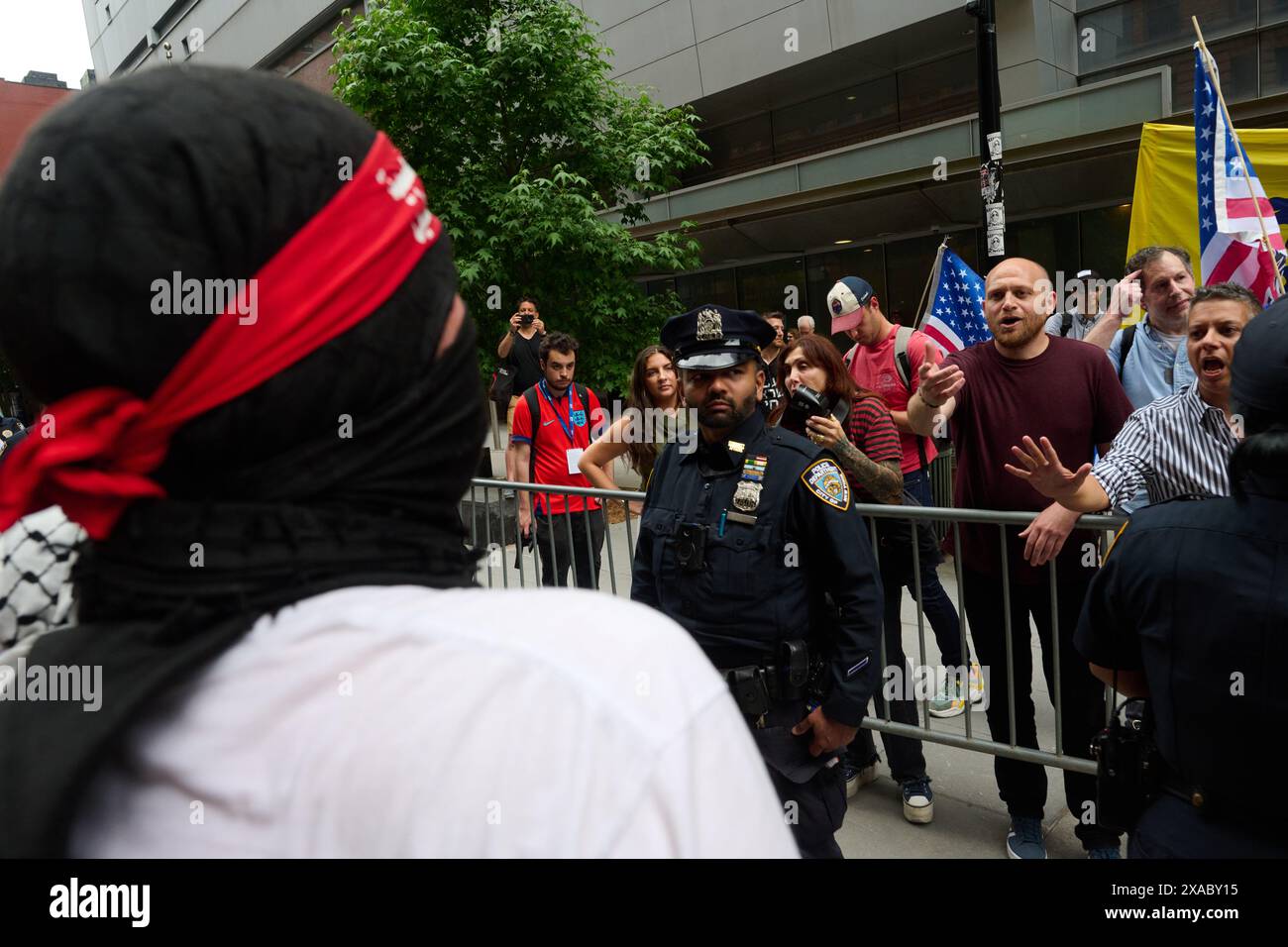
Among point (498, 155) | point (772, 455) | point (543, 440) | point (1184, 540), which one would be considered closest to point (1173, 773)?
point (1184, 540)

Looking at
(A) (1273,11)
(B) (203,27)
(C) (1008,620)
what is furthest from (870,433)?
(B) (203,27)

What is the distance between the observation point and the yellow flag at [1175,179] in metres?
5.95

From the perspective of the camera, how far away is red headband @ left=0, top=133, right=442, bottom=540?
0.72 meters

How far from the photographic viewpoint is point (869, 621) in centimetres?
283

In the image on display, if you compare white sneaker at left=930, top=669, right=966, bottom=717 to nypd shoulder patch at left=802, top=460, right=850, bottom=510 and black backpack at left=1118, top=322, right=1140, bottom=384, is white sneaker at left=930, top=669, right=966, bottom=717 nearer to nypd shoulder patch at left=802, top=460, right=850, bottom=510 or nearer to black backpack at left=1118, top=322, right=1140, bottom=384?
black backpack at left=1118, top=322, right=1140, bottom=384

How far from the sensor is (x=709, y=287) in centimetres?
1991

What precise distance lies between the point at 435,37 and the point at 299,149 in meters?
10.3

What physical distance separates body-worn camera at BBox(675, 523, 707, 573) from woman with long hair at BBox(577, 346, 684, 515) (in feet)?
7.83

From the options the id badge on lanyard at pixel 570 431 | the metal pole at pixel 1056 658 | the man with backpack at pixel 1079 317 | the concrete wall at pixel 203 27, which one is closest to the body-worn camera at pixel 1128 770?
the metal pole at pixel 1056 658

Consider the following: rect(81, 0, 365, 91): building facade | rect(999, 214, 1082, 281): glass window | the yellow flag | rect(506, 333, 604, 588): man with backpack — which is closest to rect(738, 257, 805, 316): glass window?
rect(999, 214, 1082, 281): glass window

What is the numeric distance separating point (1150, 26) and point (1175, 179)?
880 centimetres

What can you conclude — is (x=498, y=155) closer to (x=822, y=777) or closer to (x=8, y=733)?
(x=822, y=777)

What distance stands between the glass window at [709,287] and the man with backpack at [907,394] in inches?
547

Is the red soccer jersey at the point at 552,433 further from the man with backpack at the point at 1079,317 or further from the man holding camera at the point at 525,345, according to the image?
the man with backpack at the point at 1079,317
